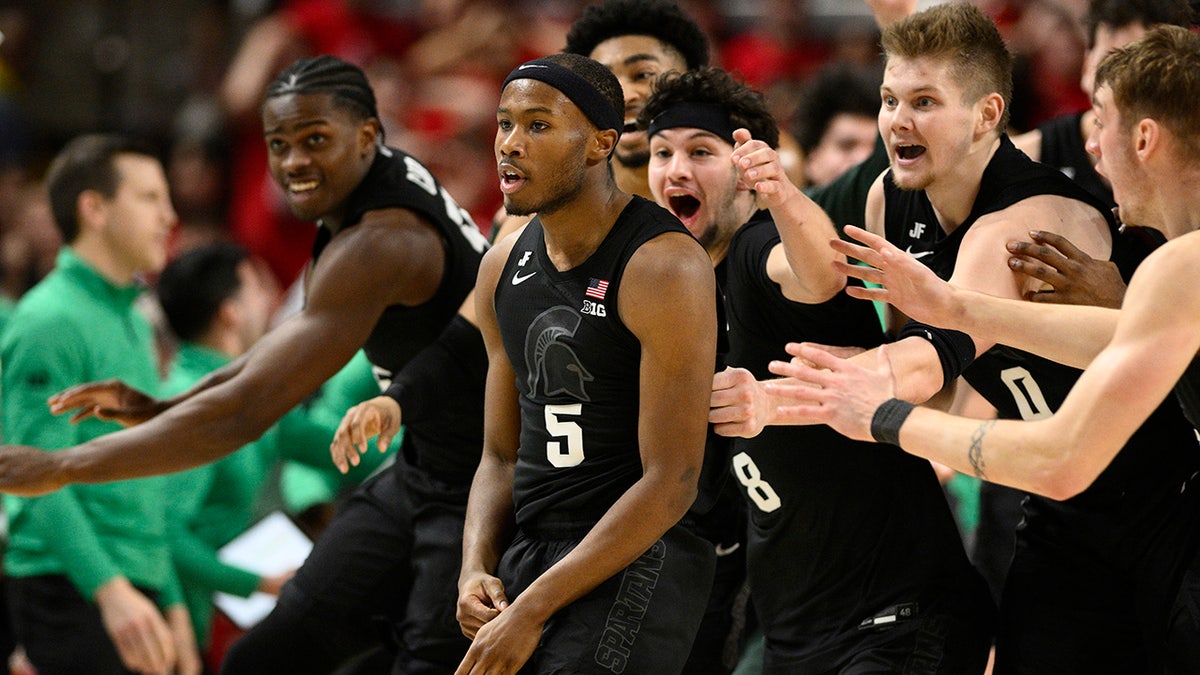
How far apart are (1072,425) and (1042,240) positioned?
0.78m

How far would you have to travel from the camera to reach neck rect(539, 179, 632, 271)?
405 cm

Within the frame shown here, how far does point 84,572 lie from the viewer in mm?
6160

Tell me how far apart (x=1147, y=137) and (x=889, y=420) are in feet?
3.25

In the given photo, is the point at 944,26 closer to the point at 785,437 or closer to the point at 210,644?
the point at 785,437

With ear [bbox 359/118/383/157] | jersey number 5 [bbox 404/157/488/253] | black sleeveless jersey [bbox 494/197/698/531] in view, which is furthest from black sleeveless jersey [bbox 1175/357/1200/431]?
ear [bbox 359/118/383/157]

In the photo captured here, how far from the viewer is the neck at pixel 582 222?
13.3ft

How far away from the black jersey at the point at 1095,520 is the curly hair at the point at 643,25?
1770 millimetres

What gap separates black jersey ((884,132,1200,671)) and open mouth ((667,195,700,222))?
81 cm

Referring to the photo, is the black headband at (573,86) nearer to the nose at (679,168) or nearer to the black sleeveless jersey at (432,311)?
the nose at (679,168)

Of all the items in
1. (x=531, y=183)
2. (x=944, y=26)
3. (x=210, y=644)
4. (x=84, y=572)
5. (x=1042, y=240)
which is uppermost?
(x=944, y=26)

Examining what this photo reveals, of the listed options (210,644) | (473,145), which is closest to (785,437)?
(210,644)

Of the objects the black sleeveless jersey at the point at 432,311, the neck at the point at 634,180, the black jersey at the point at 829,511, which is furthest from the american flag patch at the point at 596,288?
the neck at the point at 634,180

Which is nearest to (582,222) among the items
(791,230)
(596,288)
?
(596,288)

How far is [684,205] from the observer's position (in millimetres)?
4922
